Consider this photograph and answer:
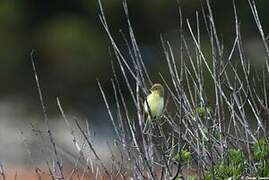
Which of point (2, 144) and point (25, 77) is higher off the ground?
point (25, 77)

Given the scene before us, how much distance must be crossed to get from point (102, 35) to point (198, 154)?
897 centimetres

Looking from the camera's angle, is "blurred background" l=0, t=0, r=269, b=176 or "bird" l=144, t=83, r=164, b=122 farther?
"blurred background" l=0, t=0, r=269, b=176

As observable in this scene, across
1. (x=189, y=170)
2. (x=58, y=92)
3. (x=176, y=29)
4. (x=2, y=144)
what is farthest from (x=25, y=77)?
(x=189, y=170)

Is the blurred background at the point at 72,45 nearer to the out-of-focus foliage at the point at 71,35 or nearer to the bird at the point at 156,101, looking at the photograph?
the out-of-focus foliage at the point at 71,35

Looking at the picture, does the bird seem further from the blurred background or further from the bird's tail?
the blurred background

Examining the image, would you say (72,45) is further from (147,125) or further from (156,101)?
(147,125)

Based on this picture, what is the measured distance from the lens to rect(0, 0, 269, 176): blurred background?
40.8ft

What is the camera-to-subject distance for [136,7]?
41.3 ft

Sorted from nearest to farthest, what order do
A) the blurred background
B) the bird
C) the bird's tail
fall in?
the bird's tail < the bird < the blurred background

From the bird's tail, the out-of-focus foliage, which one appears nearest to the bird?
the bird's tail

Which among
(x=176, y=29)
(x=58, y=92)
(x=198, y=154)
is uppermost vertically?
(x=198, y=154)

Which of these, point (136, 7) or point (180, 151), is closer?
point (180, 151)

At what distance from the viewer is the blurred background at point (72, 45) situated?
40.8 ft

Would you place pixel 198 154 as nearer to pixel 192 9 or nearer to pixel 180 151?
pixel 180 151
